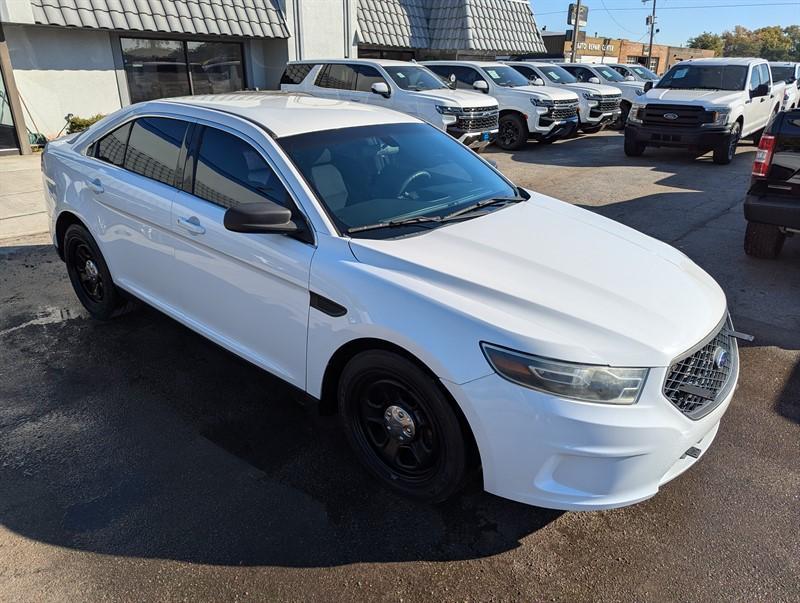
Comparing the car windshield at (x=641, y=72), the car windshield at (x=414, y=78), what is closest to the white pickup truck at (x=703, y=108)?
the car windshield at (x=414, y=78)

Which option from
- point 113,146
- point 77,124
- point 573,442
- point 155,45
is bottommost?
point 573,442

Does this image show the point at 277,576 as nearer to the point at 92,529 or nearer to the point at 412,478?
the point at 412,478

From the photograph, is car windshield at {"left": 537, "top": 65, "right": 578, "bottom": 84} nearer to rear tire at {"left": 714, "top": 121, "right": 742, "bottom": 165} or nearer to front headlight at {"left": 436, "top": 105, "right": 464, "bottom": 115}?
rear tire at {"left": 714, "top": 121, "right": 742, "bottom": 165}

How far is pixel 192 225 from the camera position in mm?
3340

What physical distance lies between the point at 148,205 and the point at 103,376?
1.17m

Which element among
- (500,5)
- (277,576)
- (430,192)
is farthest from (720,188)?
(500,5)

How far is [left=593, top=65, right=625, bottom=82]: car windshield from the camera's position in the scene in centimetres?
1807

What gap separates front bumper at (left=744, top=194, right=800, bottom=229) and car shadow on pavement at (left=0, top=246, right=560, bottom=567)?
166 inches

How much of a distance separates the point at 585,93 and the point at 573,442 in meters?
15.2

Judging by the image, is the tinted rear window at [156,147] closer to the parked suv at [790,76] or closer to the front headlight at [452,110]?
the front headlight at [452,110]

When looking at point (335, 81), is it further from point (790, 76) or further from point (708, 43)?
point (708, 43)

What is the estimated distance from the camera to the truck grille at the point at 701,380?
93.0 inches

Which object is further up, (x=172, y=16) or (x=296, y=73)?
(x=172, y=16)

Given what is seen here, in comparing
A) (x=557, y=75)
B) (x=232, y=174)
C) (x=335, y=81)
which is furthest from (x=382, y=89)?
Result: (x=232, y=174)
